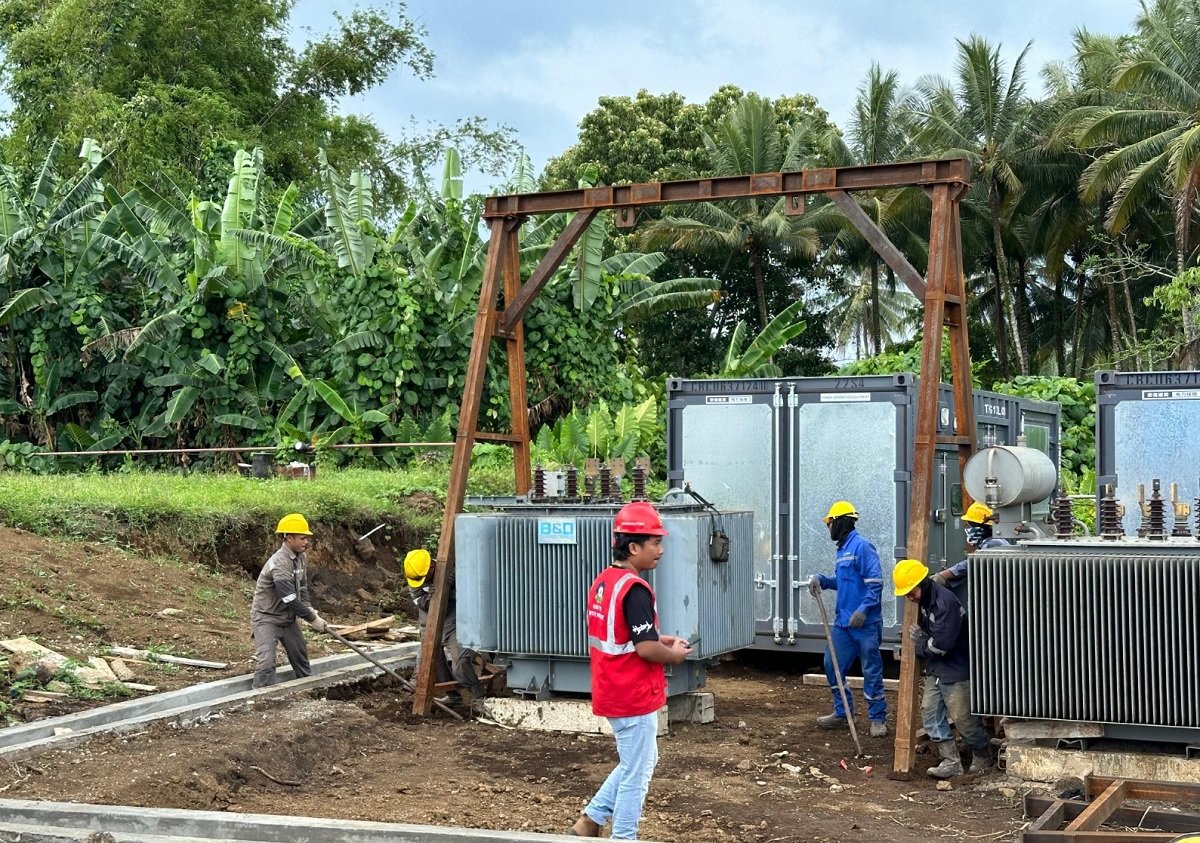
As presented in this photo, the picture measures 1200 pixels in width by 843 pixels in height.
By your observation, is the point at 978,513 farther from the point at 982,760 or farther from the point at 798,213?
the point at 798,213

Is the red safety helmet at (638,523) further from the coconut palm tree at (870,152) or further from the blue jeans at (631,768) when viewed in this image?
the coconut palm tree at (870,152)

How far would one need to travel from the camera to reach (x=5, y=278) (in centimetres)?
2228

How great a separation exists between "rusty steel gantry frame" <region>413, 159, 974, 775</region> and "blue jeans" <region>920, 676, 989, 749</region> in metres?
0.11

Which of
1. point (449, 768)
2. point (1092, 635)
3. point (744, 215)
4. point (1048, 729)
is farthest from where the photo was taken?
point (744, 215)

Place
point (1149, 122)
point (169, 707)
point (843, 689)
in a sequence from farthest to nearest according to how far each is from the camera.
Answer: point (1149, 122) → point (169, 707) → point (843, 689)

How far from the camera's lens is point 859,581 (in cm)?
1048

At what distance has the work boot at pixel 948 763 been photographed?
8883 millimetres

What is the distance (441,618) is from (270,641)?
1376mm

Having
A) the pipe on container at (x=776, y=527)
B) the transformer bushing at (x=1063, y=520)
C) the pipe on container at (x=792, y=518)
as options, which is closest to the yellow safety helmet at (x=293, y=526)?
the pipe on container at (x=776, y=527)

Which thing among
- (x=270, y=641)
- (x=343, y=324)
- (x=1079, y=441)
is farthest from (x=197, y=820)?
(x=1079, y=441)

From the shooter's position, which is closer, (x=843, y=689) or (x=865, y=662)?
(x=843, y=689)

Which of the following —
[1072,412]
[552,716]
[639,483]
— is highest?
[1072,412]

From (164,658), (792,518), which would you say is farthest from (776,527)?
(164,658)

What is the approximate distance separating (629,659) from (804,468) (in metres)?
6.14
